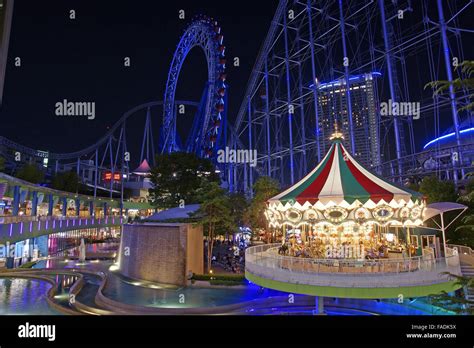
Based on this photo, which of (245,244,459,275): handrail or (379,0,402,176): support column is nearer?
(245,244,459,275): handrail

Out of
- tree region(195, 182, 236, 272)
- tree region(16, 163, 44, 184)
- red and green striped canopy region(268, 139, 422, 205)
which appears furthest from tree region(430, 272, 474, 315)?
tree region(16, 163, 44, 184)

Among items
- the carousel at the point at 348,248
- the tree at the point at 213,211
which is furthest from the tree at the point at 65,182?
the carousel at the point at 348,248

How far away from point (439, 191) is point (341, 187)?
29.9ft

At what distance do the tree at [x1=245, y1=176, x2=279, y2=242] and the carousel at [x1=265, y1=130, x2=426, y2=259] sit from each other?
32.1ft

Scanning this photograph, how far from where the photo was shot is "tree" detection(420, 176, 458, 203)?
1730cm

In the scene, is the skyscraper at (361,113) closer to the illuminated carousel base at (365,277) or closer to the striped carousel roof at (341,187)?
the striped carousel roof at (341,187)

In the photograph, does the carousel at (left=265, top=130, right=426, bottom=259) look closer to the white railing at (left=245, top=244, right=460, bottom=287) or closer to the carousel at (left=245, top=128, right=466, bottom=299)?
the carousel at (left=245, top=128, right=466, bottom=299)

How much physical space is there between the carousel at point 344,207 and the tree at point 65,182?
1900 inches

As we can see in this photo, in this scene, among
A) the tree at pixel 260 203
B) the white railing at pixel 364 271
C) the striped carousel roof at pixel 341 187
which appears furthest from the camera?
the tree at pixel 260 203

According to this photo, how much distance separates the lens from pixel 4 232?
18.1 meters

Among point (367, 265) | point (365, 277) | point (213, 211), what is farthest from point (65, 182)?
point (365, 277)

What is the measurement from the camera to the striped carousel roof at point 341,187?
426 inches

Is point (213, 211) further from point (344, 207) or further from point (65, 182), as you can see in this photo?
point (65, 182)

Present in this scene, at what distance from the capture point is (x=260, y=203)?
2342 centimetres
